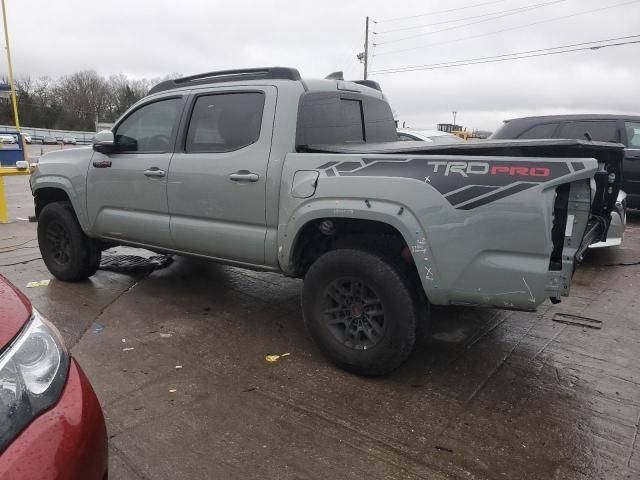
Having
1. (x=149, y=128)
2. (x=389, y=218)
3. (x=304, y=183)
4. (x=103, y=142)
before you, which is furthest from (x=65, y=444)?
(x=103, y=142)

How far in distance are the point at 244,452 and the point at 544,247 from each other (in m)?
1.89

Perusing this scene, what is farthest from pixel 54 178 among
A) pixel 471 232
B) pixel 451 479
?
pixel 451 479

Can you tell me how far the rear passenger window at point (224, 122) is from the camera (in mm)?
3693

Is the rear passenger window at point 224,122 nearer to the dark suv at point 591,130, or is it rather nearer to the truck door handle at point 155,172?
the truck door handle at point 155,172

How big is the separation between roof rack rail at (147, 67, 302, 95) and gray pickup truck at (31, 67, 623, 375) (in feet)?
0.05

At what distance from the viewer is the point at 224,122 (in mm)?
3885

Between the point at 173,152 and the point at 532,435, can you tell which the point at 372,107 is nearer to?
the point at 173,152

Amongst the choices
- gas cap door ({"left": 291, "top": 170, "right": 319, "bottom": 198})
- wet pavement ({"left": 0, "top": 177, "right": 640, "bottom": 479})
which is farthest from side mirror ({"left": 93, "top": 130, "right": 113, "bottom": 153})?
gas cap door ({"left": 291, "top": 170, "right": 319, "bottom": 198})

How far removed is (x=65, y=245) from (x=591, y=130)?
8.07 m

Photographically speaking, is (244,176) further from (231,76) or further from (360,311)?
(360,311)

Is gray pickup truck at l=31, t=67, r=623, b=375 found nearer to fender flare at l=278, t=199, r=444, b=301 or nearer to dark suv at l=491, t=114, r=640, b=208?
fender flare at l=278, t=199, r=444, b=301

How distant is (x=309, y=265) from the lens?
364 cm

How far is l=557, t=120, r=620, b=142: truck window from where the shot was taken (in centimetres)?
800

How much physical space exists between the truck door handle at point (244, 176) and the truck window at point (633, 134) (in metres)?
7.47
